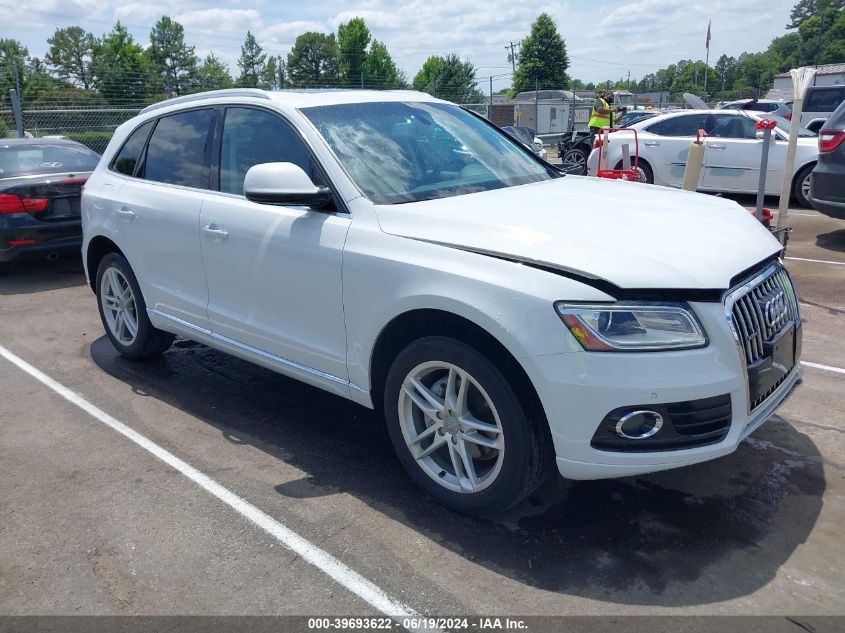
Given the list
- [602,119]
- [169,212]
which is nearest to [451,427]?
[169,212]

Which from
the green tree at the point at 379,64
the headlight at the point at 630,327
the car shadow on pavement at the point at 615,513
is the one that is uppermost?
the green tree at the point at 379,64

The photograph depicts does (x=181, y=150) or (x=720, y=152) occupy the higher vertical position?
(x=181, y=150)

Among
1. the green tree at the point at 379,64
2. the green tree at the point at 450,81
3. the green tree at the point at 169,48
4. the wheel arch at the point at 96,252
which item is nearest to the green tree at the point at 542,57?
the green tree at the point at 450,81

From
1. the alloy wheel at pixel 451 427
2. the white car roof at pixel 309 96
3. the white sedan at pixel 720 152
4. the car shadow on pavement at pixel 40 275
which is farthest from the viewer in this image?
the white sedan at pixel 720 152

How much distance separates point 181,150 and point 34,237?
4335 mm

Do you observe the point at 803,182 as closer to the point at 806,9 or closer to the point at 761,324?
the point at 761,324

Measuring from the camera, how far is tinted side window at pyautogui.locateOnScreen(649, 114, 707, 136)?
498 inches

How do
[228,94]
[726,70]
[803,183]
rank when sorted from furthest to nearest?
[726,70], [803,183], [228,94]

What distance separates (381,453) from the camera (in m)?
4.02

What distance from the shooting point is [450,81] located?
151ft

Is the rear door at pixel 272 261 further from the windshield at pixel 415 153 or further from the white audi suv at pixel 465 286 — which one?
the windshield at pixel 415 153

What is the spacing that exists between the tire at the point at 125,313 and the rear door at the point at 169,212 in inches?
8.2

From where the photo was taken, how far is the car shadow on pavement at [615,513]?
9.47 feet

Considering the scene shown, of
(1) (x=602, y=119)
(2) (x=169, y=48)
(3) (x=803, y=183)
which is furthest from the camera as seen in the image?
(2) (x=169, y=48)
